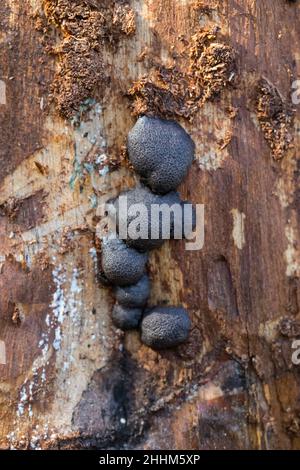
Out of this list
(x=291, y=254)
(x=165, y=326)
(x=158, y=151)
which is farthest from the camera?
(x=291, y=254)

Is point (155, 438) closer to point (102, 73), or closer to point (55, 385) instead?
point (55, 385)

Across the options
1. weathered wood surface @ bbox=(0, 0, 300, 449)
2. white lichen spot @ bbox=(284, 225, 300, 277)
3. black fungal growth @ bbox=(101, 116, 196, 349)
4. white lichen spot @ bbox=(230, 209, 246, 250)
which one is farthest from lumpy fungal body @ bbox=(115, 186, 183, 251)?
white lichen spot @ bbox=(284, 225, 300, 277)

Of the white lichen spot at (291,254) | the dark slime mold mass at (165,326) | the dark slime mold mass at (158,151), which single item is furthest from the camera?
the white lichen spot at (291,254)

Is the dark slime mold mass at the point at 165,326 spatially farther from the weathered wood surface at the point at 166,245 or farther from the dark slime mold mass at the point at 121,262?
A: the dark slime mold mass at the point at 121,262

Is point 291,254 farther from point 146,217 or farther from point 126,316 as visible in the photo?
point 126,316

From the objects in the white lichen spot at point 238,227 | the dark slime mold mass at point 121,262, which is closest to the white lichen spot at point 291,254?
the white lichen spot at point 238,227

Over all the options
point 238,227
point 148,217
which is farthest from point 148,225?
point 238,227

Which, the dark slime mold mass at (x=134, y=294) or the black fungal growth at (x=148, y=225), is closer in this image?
the black fungal growth at (x=148, y=225)

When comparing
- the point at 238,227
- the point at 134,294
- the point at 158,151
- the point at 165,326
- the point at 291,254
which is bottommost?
the point at 165,326
